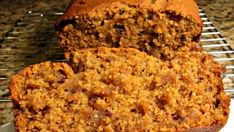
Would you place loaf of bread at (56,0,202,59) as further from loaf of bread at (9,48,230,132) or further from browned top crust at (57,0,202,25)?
loaf of bread at (9,48,230,132)

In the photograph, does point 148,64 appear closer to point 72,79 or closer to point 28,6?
point 72,79

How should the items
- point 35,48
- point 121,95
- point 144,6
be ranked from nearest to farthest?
1. point 121,95
2. point 144,6
3. point 35,48

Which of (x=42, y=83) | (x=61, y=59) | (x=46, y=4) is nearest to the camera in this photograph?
(x=42, y=83)

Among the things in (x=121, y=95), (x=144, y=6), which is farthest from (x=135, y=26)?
(x=121, y=95)

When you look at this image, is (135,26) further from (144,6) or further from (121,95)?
(121,95)

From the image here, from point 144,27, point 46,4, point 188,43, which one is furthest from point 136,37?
point 46,4
